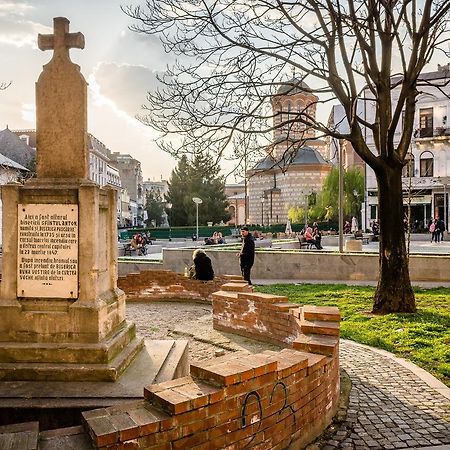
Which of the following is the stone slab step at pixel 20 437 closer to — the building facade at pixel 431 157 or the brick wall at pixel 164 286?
the brick wall at pixel 164 286

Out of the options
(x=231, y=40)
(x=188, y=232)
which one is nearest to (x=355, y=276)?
(x=231, y=40)

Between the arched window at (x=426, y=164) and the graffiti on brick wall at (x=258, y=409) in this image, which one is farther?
the arched window at (x=426, y=164)

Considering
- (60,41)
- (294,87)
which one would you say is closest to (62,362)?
(60,41)

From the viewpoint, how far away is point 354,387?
244 inches

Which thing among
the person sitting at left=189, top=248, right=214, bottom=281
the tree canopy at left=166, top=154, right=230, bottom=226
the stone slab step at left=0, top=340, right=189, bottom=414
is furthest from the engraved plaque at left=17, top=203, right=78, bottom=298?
the tree canopy at left=166, top=154, right=230, bottom=226

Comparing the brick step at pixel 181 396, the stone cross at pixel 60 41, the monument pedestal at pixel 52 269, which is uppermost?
the stone cross at pixel 60 41

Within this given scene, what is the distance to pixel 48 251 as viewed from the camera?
5355 millimetres

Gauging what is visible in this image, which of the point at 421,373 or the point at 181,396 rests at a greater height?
the point at 181,396

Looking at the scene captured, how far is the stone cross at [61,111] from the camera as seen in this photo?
5.58 m

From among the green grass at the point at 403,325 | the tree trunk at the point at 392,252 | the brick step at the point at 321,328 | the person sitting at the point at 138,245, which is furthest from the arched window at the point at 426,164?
the brick step at the point at 321,328

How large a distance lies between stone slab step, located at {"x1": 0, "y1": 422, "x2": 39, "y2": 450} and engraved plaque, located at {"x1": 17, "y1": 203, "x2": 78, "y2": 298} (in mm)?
2191

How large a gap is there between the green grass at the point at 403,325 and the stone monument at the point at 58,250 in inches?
178

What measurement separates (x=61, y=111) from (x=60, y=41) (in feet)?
2.55

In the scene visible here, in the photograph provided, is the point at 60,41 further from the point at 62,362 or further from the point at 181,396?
the point at 181,396
